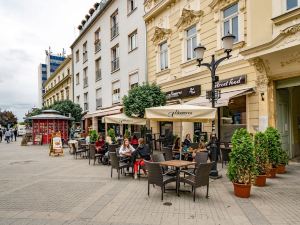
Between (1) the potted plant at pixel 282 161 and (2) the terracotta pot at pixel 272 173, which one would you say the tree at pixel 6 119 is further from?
(2) the terracotta pot at pixel 272 173

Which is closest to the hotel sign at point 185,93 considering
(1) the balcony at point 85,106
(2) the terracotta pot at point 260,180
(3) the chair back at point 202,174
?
(2) the terracotta pot at point 260,180

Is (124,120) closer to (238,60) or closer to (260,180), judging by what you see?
(238,60)

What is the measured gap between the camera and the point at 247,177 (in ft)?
22.5

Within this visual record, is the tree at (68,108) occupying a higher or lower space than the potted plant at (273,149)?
higher

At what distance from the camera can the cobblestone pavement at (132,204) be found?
5.45 meters

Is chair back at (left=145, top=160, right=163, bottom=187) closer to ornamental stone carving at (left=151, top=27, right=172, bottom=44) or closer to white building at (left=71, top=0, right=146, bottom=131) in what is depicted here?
ornamental stone carving at (left=151, top=27, right=172, bottom=44)

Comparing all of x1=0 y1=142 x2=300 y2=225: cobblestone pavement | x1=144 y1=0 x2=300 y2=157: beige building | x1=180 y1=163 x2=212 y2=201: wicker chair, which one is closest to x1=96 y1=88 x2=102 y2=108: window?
x1=144 y1=0 x2=300 y2=157: beige building

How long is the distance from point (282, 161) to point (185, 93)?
737 centimetres

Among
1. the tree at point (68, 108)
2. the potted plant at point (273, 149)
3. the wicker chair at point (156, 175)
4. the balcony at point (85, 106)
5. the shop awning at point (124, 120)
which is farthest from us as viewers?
the balcony at point (85, 106)

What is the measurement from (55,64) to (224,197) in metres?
83.4

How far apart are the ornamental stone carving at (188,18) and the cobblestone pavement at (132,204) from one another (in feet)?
29.9

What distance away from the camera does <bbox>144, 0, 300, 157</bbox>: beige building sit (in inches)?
400

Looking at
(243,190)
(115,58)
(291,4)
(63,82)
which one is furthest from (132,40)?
(63,82)

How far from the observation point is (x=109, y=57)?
25938 millimetres
